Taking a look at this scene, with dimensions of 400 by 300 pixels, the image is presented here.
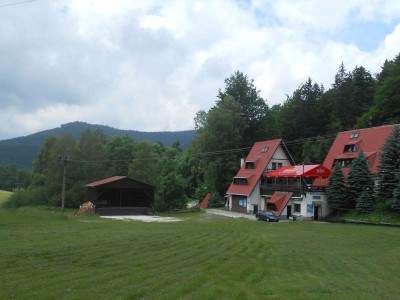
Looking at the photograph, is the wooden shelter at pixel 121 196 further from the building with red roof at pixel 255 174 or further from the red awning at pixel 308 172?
the red awning at pixel 308 172

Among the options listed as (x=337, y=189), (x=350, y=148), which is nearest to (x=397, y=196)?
(x=337, y=189)

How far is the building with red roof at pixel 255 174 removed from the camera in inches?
1932

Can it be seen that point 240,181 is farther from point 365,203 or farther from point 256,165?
point 365,203

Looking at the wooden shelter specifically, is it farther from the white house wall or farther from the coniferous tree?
the coniferous tree

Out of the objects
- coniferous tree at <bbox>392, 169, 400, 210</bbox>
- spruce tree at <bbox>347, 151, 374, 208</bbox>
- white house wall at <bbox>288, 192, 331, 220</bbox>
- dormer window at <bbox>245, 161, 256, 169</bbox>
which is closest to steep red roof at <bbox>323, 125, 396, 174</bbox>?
spruce tree at <bbox>347, 151, 374, 208</bbox>

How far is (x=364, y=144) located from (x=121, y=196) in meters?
32.1

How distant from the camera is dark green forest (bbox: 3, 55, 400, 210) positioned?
55000mm

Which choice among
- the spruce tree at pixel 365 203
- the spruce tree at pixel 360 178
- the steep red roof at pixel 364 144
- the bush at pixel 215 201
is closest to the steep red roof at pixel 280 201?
the steep red roof at pixel 364 144

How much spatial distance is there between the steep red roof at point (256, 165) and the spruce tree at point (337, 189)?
11525mm

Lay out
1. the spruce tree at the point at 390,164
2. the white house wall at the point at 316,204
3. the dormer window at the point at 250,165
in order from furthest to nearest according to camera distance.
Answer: the dormer window at the point at 250,165, the white house wall at the point at 316,204, the spruce tree at the point at 390,164

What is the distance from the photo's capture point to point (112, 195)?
179 ft

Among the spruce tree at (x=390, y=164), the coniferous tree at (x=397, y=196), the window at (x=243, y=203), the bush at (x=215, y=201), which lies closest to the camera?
the coniferous tree at (x=397, y=196)

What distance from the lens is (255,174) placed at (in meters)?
49.9

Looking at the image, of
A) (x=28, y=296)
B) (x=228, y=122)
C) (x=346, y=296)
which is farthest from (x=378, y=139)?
(x=28, y=296)
